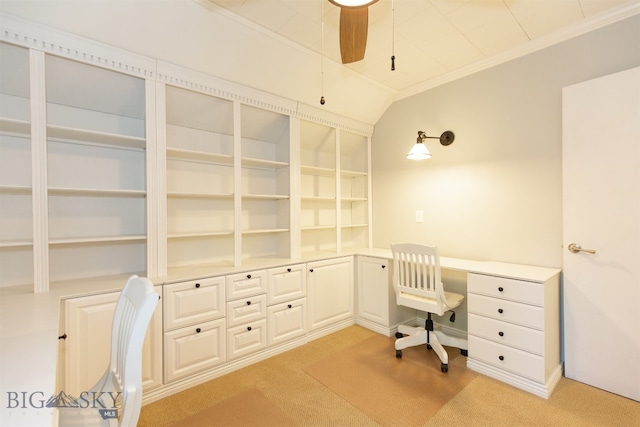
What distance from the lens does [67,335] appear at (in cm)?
169

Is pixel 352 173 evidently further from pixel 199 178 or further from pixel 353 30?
pixel 353 30

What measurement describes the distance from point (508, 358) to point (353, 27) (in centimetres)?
248

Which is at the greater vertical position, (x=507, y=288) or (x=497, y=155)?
(x=497, y=155)

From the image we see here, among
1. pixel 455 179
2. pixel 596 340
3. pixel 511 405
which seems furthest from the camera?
pixel 455 179

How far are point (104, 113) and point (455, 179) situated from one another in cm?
316

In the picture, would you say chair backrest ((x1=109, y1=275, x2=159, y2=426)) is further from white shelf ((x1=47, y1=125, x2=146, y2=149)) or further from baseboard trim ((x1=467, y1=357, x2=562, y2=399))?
baseboard trim ((x1=467, y1=357, x2=562, y2=399))

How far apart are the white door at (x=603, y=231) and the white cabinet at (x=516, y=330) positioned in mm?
161

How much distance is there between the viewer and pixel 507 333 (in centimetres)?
216

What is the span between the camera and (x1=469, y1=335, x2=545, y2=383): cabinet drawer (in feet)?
6.64

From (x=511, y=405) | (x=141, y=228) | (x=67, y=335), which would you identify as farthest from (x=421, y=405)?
(x=141, y=228)

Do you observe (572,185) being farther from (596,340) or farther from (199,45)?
(199,45)

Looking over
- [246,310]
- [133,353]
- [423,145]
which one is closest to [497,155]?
[423,145]

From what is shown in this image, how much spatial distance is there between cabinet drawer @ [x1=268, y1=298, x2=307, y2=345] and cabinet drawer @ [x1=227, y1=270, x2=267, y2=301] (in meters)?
0.24

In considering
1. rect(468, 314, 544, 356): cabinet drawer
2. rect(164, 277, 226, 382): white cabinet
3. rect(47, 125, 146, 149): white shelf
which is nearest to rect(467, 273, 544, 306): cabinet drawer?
rect(468, 314, 544, 356): cabinet drawer
